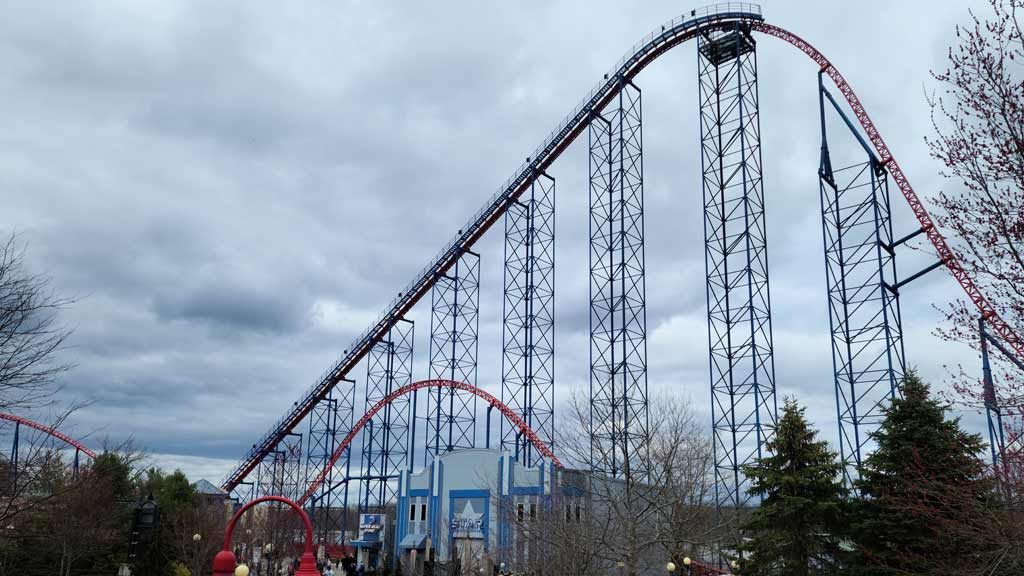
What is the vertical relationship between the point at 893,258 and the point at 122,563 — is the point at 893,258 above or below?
above

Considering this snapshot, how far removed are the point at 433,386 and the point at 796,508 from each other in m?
21.9

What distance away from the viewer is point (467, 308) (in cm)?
3747

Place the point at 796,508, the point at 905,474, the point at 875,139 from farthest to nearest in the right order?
the point at 875,139 → the point at 796,508 → the point at 905,474

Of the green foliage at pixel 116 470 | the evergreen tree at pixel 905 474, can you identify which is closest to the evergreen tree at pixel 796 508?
the evergreen tree at pixel 905 474

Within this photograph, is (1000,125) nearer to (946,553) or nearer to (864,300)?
(946,553)

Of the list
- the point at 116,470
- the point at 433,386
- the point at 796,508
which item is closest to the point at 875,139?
the point at 796,508

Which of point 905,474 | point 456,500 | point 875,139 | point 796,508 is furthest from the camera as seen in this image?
point 456,500

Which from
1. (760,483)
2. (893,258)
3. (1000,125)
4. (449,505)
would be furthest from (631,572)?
(449,505)

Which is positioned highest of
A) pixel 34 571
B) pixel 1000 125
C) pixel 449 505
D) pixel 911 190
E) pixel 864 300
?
pixel 911 190

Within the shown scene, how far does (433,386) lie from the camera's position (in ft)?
121

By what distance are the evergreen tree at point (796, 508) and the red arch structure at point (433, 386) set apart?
12.5 meters

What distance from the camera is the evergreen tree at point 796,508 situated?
17609 millimetres

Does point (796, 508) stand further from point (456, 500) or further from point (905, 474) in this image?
point (456, 500)

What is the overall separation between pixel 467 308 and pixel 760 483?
2105 cm
